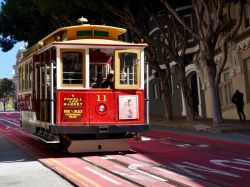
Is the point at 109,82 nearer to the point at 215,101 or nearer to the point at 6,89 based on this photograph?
the point at 215,101

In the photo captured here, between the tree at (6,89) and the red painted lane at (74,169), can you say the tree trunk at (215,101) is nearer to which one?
the red painted lane at (74,169)

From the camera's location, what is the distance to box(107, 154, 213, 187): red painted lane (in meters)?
9.59

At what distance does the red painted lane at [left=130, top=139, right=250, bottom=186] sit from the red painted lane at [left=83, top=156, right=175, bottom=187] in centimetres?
91

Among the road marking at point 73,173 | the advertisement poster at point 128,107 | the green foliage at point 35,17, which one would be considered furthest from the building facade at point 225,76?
the road marking at point 73,173

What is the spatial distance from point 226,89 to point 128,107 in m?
19.6

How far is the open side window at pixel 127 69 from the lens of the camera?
552 inches

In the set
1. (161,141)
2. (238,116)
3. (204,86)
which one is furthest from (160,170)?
(204,86)

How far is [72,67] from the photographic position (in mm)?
13797

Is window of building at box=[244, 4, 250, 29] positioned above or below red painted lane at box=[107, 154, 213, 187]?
above

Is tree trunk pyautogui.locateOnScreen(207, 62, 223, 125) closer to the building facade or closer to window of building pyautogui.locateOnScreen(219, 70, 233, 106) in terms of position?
the building facade

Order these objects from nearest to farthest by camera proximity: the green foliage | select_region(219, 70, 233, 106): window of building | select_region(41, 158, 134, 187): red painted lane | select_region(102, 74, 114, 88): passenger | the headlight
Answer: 1. select_region(41, 158, 134, 187): red painted lane
2. the headlight
3. select_region(102, 74, 114, 88): passenger
4. the green foliage
5. select_region(219, 70, 233, 106): window of building

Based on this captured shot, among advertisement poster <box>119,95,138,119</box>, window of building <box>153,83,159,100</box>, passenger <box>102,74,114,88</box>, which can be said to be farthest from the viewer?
window of building <box>153,83,159,100</box>

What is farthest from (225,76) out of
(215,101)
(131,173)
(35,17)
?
(131,173)

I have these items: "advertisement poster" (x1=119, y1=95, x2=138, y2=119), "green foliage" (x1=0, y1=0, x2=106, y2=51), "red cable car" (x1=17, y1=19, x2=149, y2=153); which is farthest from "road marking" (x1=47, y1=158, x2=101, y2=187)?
"green foliage" (x1=0, y1=0, x2=106, y2=51)
